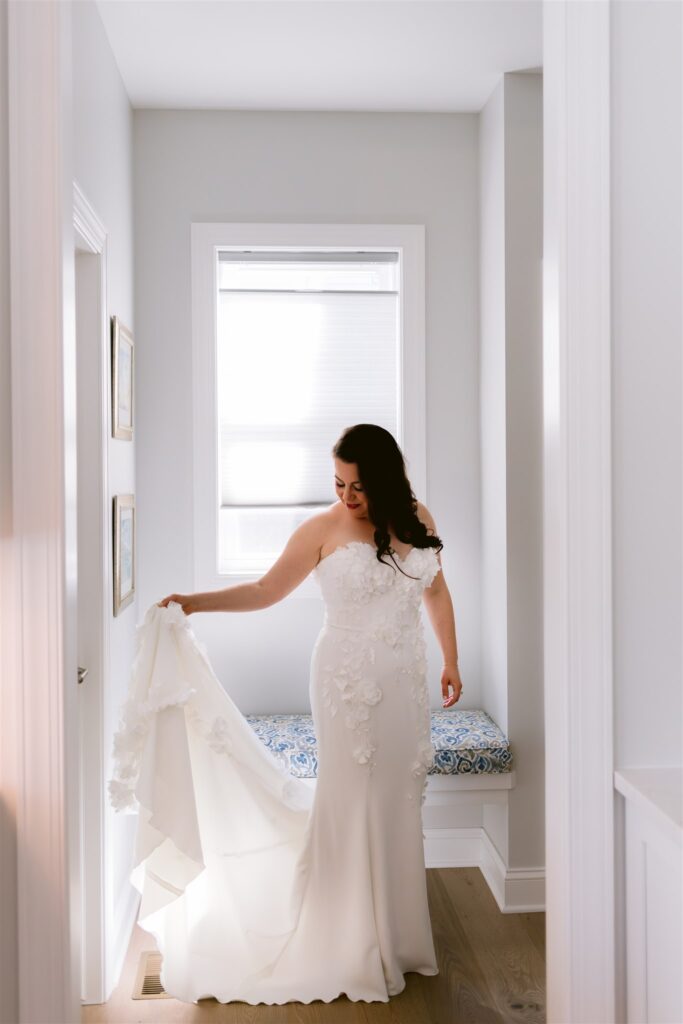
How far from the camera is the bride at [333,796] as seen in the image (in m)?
2.65

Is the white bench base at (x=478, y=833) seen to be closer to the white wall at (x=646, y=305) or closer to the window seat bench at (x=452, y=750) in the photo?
the window seat bench at (x=452, y=750)

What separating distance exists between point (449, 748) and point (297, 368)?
1686 mm

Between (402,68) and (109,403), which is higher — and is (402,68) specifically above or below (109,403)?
above

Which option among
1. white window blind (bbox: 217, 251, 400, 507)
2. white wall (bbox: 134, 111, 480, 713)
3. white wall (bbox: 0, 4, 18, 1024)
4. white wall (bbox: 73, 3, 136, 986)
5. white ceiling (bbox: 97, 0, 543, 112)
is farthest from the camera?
white window blind (bbox: 217, 251, 400, 507)

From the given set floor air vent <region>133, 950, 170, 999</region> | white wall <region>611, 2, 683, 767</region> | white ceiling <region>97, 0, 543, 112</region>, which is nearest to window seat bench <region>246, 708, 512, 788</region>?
floor air vent <region>133, 950, 170, 999</region>

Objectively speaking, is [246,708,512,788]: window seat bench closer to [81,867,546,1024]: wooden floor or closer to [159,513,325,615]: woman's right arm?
[81,867,546,1024]: wooden floor

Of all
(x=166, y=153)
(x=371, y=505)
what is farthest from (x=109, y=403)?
(x=166, y=153)

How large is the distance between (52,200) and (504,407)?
210 cm

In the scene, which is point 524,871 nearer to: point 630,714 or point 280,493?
point 280,493


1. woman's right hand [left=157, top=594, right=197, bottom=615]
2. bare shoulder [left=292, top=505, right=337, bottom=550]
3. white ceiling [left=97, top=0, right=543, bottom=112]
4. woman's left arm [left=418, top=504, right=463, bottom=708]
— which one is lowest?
woman's left arm [left=418, top=504, right=463, bottom=708]

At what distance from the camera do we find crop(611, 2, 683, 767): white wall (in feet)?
4.88

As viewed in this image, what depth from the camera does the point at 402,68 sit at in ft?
10.6

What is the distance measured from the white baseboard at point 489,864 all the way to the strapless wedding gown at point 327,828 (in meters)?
0.64

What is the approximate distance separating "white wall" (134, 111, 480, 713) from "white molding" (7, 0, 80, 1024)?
217 cm
